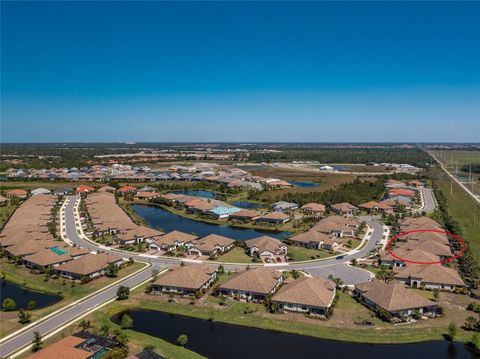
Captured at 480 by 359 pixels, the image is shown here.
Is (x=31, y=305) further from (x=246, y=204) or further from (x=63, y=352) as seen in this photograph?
(x=246, y=204)

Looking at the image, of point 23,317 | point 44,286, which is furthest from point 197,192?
point 23,317

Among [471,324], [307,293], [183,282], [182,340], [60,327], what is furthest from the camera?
[183,282]

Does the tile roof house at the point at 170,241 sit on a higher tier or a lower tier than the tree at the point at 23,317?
higher

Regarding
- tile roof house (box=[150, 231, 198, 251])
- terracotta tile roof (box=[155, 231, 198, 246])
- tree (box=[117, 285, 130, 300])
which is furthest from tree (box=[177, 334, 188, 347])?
terracotta tile roof (box=[155, 231, 198, 246])

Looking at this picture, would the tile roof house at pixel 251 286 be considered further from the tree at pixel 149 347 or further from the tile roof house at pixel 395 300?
the tree at pixel 149 347

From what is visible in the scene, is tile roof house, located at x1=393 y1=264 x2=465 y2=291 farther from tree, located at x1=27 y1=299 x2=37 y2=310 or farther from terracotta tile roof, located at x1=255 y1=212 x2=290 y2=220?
tree, located at x1=27 y1=299 x2=37 y2=310

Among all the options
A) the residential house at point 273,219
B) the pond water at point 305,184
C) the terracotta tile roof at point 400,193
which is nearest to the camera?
the residential house at point 273,219

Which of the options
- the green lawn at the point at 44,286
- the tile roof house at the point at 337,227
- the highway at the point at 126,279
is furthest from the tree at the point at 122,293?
the tile roof house at the point at 337,227
